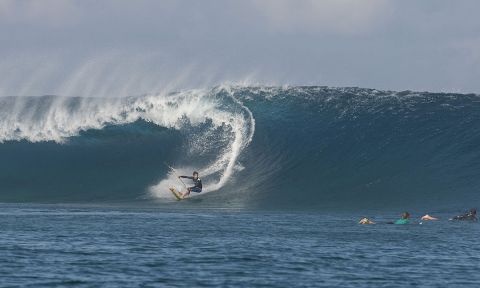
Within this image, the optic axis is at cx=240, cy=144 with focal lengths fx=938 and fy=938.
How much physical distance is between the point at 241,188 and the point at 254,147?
4652mm

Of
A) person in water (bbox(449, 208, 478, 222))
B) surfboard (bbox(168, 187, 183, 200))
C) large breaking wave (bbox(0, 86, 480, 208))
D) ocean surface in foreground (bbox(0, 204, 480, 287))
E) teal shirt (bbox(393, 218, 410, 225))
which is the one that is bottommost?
ocean surface in foreground (bbox(0, 204, 480, 287))

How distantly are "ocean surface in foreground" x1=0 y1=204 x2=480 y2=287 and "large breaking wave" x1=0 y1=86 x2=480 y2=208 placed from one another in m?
7.83

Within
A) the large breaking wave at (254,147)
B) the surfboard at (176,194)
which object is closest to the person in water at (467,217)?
the large breaking wave at (254,147)

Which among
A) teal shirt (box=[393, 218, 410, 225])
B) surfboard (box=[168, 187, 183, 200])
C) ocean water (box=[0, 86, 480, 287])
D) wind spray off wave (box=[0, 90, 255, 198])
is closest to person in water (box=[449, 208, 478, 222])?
ocean water (box=[0, 86, 480, 287])

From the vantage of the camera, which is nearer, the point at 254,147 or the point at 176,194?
the point at 176,194

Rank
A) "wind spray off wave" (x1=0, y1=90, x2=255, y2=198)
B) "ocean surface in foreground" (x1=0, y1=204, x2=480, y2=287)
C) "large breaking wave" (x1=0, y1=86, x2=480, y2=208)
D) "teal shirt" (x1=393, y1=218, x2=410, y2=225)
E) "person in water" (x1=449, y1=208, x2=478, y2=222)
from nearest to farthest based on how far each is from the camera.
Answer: "ocean surface in foreground" (x1=0, y1=204, x2=480, y2=287), "teal shirt" (x1=393, y1=218, x2=410, y2=225), "person in water" (x1=449, y1=208, x2=478, y2=222), "large breaking wave" (x1=0, y1=86, x2=480, y2=208), "wind spray off wave" (x1=0, y1=90, x2=255, y2=198)

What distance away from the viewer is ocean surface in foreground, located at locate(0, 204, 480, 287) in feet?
52.4

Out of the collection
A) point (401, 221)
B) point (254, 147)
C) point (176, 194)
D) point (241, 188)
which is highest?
point (254, 147)

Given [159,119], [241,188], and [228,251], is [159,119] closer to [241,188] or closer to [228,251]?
[241,188]

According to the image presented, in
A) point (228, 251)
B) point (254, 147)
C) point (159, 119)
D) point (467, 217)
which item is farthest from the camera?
point (159, 119)

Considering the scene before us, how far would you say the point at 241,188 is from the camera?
36.2 metres

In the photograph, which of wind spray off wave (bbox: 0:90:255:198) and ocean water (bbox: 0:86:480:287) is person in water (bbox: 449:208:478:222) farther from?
wind spray off wave (bbox: 0:90:255:198)

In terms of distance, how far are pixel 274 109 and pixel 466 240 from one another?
76.8 feet

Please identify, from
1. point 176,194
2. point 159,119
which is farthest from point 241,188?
point 159,119
